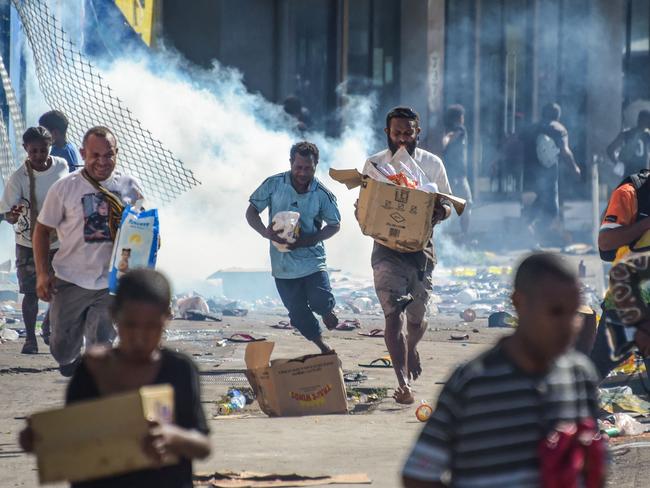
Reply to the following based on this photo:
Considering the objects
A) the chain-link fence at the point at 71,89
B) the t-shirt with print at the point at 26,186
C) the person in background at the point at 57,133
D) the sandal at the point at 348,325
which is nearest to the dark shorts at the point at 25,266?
the t-shirt with print at the point at 26,186

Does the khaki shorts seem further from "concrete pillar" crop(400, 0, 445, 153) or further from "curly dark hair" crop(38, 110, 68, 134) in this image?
"concrete pillar" crop(400, 0, 445, 153)

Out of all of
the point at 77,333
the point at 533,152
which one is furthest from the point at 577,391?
the point at 533,152

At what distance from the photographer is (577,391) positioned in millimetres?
3273

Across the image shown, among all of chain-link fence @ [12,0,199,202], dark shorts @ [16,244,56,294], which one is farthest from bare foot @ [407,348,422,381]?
chain-link fence @ [12,0,199,202]

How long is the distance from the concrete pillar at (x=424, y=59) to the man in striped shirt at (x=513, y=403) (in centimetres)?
1697

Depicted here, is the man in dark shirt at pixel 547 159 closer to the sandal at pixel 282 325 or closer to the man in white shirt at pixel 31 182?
the sandal at pixel 282 325

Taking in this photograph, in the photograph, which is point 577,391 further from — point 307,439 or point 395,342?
point 395,342

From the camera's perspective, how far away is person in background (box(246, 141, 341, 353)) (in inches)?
356

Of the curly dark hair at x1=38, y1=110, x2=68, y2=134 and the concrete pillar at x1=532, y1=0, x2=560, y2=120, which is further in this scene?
the concrete pillar at x1=532, y1=0, x2=560, y2=120

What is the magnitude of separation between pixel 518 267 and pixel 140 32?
14323mm

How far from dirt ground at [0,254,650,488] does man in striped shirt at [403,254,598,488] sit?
2.76 m

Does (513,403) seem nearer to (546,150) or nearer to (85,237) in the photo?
(85,237)

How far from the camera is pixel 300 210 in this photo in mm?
9047

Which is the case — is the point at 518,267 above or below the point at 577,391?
above
